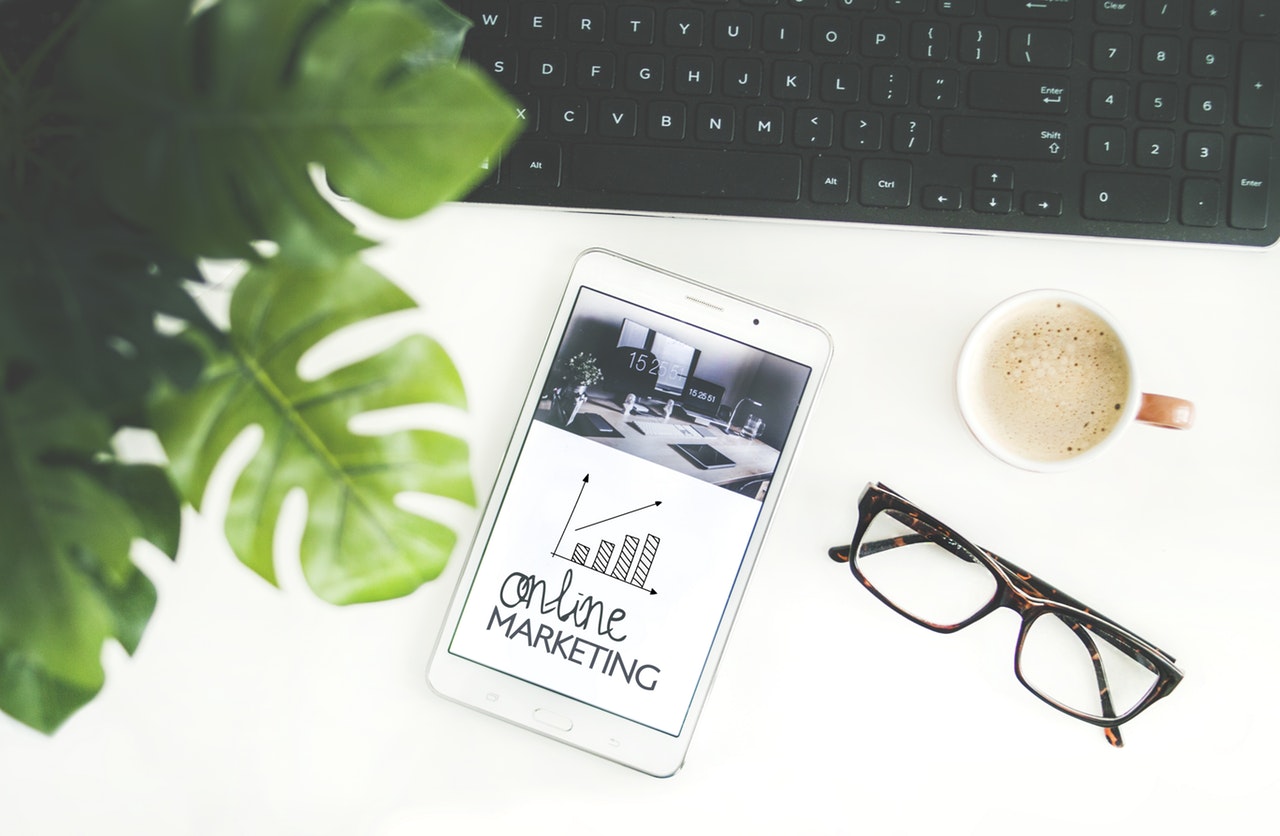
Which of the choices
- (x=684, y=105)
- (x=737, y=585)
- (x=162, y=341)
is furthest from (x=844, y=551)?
(x=162, y=341)

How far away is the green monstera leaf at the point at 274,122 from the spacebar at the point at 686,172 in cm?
22

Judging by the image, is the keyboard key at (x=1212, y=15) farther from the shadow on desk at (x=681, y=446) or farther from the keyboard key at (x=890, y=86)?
the shadow on desk at (x=681, y=446)

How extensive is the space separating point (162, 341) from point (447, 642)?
0.32 metres

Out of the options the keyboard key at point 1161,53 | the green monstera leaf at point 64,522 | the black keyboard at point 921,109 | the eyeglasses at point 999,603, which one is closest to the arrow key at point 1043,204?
the black keyboard at point 921,109

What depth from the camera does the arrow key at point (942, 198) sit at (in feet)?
1.83

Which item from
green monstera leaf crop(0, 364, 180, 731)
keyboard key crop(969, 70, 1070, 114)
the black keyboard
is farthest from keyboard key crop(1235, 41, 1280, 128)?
green monstera leaf crop(0, 364, 180, 731)

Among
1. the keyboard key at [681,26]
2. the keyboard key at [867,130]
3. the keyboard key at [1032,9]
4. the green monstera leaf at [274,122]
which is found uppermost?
the keyboard key at [1032,9]

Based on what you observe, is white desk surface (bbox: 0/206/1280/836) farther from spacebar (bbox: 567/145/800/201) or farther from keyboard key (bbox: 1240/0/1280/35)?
keyboard key (bbox: 1240/0/1280/35)

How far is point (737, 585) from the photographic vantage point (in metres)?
0.58

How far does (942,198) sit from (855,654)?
1.02 feet

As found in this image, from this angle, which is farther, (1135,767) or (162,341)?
(1135,767)

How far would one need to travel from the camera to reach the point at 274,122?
0.34 metres

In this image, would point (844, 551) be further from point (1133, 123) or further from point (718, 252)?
point (1133, 123)

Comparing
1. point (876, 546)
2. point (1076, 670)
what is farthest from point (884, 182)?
point (1076, 670)
